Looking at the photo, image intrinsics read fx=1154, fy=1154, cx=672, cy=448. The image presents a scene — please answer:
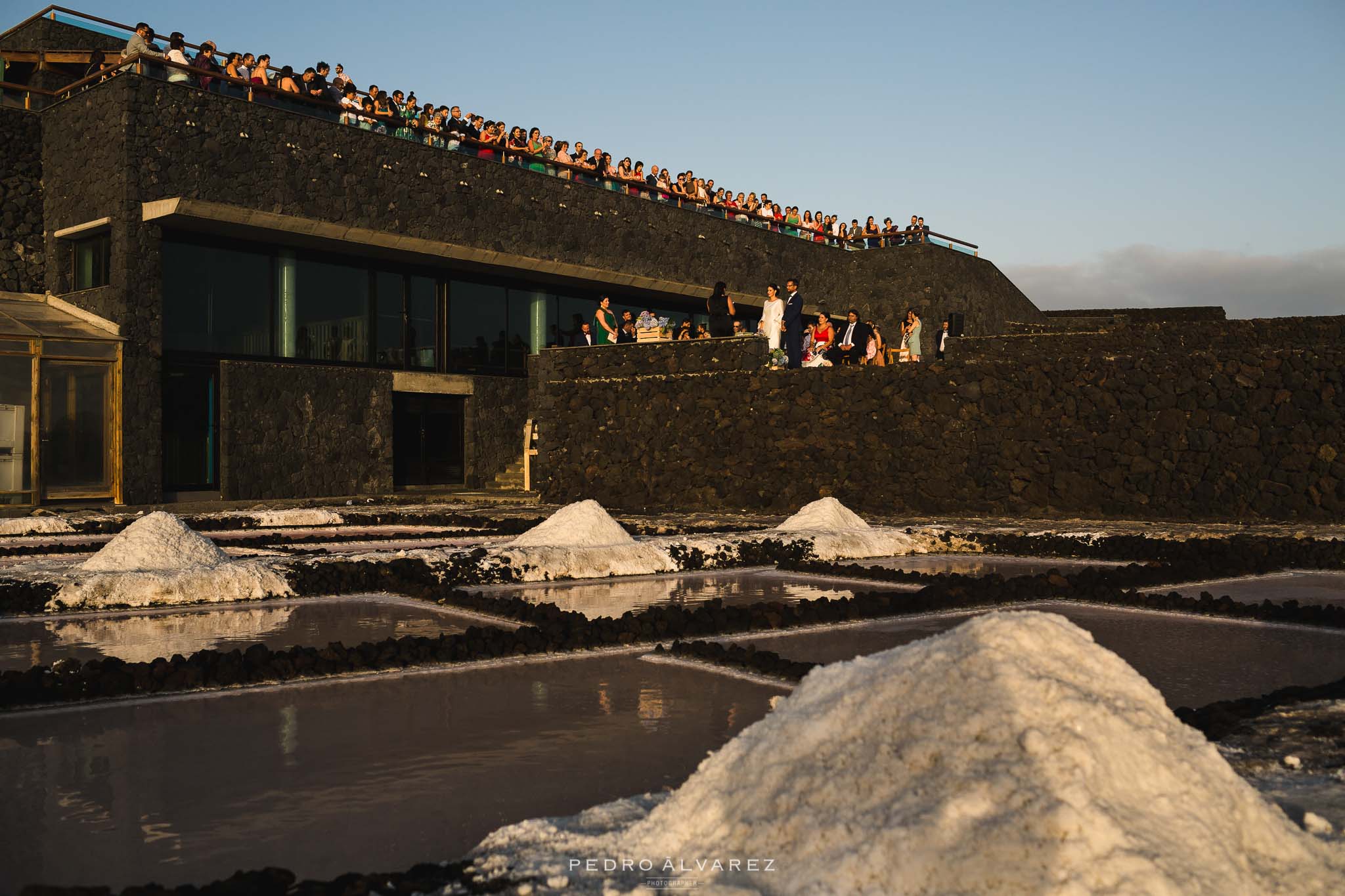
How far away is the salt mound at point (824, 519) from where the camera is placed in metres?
11.1

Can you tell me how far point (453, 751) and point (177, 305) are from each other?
18917 mm

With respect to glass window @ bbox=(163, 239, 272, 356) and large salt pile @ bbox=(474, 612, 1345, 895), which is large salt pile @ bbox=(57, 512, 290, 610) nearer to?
large salt pile @ bbox=(474, 612, 1345, 895)

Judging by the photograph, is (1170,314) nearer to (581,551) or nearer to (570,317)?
(570,317)

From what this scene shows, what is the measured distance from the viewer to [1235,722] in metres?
3.69

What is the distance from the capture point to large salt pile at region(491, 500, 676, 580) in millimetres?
8555

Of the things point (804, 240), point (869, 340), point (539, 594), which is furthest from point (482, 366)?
point (539, 594)

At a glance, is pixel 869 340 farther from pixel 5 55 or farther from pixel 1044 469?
pixel 5 55

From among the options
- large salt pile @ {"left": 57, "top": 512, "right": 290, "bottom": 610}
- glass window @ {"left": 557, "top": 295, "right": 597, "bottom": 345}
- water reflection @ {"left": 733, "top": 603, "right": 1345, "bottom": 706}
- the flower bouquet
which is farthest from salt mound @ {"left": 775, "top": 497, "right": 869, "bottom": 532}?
glass window @ {"left": 557, "top": 295, "right": 597, "bottom": 345}

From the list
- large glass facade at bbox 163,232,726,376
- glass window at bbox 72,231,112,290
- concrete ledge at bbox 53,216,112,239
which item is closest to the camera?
concrete ledge at bbox 53,216,112,239

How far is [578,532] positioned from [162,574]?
3.39 meters

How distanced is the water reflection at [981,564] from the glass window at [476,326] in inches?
678

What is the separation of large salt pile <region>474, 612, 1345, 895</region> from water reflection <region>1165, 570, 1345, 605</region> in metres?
4.69

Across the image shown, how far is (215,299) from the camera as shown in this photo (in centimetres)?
2092

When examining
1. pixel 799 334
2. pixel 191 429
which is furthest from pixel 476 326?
pixel 799 334
